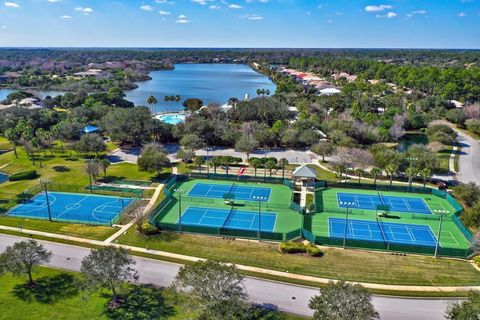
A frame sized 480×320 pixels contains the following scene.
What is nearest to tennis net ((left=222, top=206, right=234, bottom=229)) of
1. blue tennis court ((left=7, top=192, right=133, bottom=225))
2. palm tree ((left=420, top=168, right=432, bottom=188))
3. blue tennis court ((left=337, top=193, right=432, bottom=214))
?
blue tennis court ((left=7, top=192, right=133, bottom=225))

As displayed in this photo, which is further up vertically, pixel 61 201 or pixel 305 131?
pixel 305 131

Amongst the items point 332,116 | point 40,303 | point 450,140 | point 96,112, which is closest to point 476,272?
point 40,303

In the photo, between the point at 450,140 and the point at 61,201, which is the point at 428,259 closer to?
the point at 61,201

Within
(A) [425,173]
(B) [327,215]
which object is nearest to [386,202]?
(A) [425,173]

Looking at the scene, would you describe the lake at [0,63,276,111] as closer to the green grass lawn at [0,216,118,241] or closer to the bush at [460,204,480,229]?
the green grass lawn at [0,216,118,241]

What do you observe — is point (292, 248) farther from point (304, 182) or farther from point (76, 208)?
point (76, 208)

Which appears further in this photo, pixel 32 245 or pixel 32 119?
pixel 32 119

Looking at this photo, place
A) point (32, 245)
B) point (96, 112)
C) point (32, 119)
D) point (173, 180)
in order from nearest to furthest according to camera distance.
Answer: point (32, 245) → point (173, 180) → point (32, 119) → point (96, 112)
